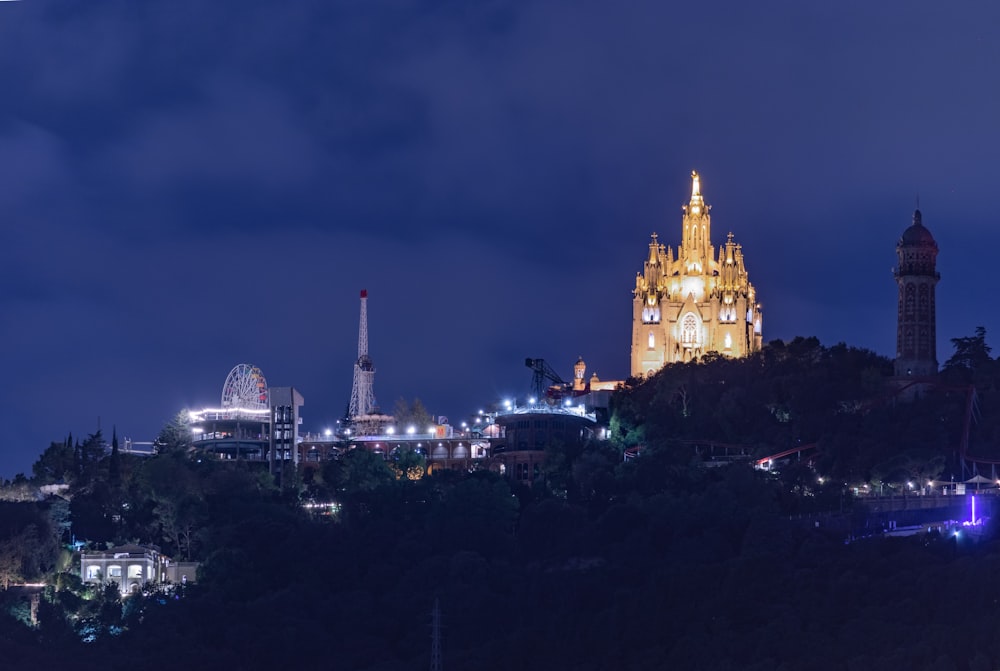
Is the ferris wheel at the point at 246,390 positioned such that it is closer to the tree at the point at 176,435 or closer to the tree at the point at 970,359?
the tree at the point at 176,435

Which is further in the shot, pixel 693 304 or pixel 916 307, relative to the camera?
pixel 693 304

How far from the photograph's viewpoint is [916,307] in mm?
146250

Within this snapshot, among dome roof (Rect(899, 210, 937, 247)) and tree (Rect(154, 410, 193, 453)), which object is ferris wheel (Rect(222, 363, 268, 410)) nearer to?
tree (Rect(154, 410, 193, 453))

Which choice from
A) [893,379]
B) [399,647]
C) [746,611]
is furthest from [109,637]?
[893,379]

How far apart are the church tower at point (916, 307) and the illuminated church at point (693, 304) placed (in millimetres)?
27344

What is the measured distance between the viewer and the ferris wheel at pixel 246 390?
166 metres

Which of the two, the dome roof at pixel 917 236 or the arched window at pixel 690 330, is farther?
the arched window at pixel 690 330

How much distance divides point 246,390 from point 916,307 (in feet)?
159

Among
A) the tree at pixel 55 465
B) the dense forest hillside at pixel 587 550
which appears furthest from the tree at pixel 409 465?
the tree at pixel 55 465

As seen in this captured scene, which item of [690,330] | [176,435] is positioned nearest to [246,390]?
[176,435]

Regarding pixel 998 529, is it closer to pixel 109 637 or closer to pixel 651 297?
pixel 109 637

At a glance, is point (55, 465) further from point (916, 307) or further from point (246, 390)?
point (916, 307)

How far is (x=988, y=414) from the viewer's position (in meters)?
140

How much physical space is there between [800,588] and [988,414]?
29420mm
